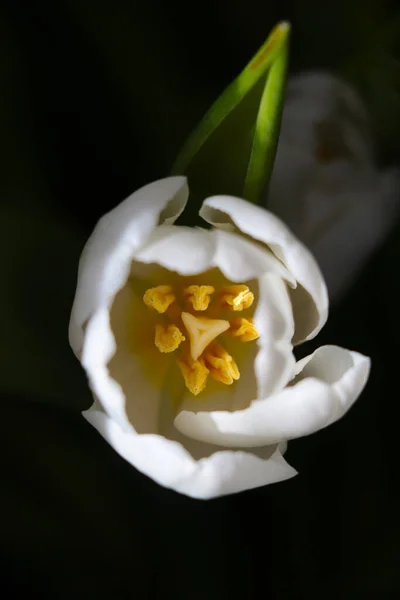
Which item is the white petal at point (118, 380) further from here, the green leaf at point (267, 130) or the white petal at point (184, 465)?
the green leaf at point (267, 130)

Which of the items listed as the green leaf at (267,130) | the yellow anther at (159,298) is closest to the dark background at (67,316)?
the yellow anther at (159,298)

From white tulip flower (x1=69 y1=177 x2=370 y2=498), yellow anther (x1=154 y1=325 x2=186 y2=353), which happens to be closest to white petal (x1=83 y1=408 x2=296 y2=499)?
white tulip flower (x1=69 y1=177 x2=370 y2=498)

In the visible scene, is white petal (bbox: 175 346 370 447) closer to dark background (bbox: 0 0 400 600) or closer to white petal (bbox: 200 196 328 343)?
white petal (bbox: 200 196 328 343)

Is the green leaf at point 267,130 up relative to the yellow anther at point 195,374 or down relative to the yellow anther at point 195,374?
up

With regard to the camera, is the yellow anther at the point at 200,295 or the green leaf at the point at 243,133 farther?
the yellow anther at the point at 200,295

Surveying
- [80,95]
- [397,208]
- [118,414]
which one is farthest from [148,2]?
[118,414]

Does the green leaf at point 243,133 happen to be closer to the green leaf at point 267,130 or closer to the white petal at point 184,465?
the green leaf at point 267,130
